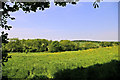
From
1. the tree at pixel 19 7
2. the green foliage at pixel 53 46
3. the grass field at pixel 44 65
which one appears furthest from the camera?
the green foliage at pixel 53 46

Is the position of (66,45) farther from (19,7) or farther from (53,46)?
(19,7)

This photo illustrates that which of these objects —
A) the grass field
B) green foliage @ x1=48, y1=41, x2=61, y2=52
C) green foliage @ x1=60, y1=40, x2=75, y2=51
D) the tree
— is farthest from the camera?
green foliage @ x1=60, y1=40, x2=75, y2=51

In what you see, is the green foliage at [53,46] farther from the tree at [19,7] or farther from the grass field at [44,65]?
the tree at [19,7]

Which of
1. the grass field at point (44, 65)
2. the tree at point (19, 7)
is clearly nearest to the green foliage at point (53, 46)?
the grass field at point (44, 65)

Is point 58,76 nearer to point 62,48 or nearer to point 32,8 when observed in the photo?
point 32,8

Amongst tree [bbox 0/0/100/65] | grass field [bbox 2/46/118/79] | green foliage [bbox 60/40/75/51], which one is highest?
tree [bbox 0/0/100/65]

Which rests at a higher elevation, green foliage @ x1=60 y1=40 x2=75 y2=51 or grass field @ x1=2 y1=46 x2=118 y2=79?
green foliage @ x1=60 y1=40 x2=75 y2=51

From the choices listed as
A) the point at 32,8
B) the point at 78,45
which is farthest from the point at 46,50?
the point at 32,8

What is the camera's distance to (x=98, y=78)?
191 cm

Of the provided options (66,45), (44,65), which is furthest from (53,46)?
(44,65)

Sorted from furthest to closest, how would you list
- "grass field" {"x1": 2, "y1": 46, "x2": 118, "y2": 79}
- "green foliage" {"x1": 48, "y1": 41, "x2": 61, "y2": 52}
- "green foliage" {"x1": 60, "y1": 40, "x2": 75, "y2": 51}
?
1. "green foliage" {"x1": 60, "y1": 40, "x2": 75, "y2": 51}
2. "green foliage" {"x1": 48, "y1": 41, "x2": 61, "y2": 52}
3. "grass field" {"x1": 2, "y1": 46, "x2": 118, "y2": 79}

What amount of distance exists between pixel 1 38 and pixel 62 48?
5078cm

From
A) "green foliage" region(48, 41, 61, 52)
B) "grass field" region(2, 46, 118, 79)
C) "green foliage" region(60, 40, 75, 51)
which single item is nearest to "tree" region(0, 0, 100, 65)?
"grass field" region(2, 46, 118, 79)

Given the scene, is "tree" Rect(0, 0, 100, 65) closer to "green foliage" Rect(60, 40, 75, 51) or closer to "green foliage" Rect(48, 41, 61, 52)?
"green foliage" Rect(48, 41, 61, 52)
